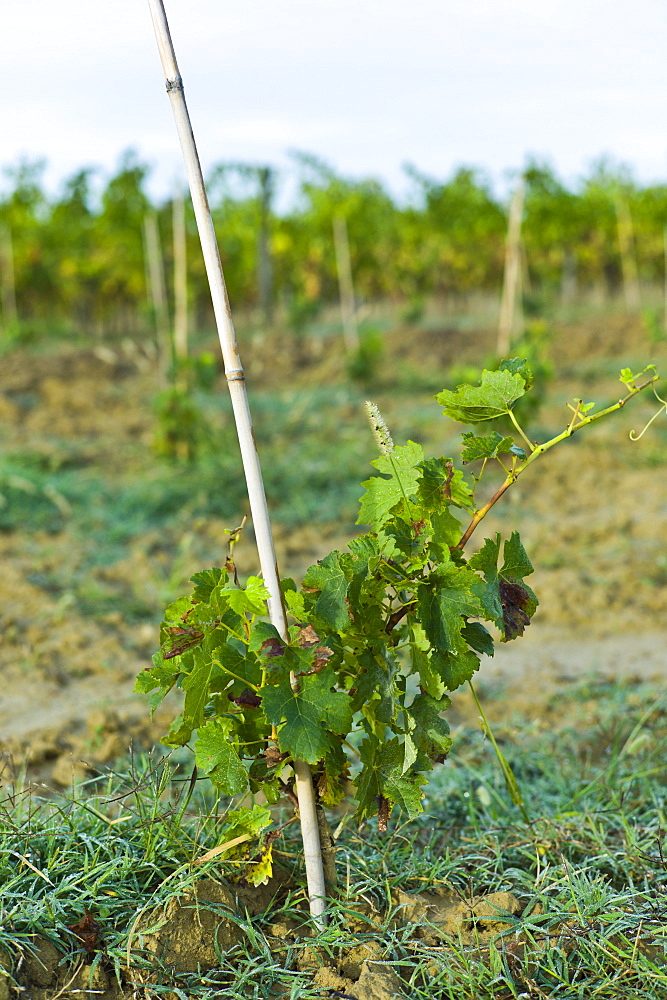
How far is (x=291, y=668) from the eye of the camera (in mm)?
1635

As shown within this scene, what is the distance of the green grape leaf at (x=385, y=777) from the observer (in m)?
1.77

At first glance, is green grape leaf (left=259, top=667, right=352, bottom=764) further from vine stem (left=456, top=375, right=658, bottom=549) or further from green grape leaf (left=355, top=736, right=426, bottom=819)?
vine stem (left=456, top=375, right=658, bottom=549)

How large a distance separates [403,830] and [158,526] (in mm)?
4272

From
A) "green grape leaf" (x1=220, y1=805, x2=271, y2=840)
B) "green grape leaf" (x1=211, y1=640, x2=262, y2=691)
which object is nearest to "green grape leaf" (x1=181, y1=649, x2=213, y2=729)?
"green grape leaf" (x1=211, y1=640, x2=262, y2=691)

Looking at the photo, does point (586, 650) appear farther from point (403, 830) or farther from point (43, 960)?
point (43, 960)

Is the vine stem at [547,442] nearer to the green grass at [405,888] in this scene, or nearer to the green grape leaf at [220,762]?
the green grape leaf at [220,762]

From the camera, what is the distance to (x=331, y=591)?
168 cm

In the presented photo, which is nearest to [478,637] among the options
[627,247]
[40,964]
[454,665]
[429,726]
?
[454,665]

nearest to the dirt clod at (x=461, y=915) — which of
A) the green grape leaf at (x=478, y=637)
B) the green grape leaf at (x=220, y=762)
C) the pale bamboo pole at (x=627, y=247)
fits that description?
the green grape leaf at (x=220, y=762)

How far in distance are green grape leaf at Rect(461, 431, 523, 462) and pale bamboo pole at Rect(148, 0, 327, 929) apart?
46 centimetres

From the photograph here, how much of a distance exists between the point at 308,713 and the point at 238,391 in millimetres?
668

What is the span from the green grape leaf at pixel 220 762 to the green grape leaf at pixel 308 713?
0.14m

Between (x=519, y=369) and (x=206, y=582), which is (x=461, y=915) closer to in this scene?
(x=206, y=582)

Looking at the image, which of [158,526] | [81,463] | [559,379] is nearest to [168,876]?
[158,526]
